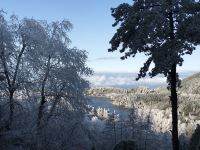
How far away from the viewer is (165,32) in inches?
1262

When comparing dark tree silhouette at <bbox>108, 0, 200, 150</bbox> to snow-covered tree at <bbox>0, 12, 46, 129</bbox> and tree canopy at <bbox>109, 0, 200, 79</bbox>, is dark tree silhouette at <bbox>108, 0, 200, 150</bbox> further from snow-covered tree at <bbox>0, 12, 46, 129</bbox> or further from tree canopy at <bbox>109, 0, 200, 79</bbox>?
snow-covered tree at <bbox>0, 12, 46, 129</bbox>

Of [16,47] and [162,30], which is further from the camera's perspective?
[16,47]

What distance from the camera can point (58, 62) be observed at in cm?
4422

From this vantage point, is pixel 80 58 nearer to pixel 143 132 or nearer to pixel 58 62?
pixel 58 62

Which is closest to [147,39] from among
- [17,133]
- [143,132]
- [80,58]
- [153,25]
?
[153,25]

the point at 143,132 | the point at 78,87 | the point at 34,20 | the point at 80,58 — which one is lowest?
the point at 143,132

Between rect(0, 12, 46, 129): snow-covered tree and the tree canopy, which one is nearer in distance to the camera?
the tree canopy

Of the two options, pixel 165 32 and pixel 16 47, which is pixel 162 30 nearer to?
pixel 165 32

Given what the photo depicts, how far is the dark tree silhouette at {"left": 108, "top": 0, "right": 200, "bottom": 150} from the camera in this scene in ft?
104

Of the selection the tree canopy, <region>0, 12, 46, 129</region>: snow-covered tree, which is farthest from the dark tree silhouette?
<region>0, 12, 46, 129</region>: snow-covered tree

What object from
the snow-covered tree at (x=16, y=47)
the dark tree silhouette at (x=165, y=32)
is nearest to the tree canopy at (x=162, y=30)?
the dark tree silhouette at (x=165, y=32)

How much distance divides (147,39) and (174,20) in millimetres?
2476

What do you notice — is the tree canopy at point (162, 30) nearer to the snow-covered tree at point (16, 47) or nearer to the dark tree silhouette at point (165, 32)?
the dark tree silhouette at point (165, 32)

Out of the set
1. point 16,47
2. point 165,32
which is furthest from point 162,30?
point 16,47
